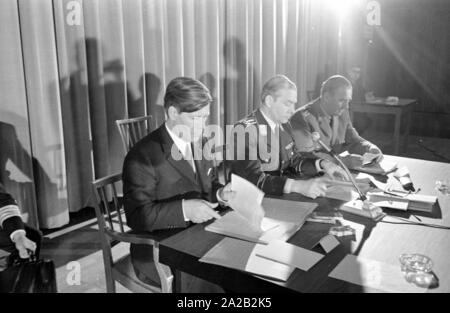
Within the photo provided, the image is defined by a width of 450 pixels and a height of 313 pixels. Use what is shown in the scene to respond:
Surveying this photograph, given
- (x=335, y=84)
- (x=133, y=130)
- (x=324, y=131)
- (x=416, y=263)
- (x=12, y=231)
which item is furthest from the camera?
(x=133, y=130)

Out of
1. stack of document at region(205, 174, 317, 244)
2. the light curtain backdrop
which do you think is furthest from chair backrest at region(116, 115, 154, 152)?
stack of document at region(205, 174, 317, 244)

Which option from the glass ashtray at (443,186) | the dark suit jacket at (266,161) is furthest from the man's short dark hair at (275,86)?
the glass ashtray at (443,186)

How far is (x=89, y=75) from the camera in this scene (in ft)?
10.6

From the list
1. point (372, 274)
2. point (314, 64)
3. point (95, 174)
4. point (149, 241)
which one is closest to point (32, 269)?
point (149, 241)

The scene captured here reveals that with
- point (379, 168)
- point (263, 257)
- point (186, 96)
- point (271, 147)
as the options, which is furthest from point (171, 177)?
point (379, 168)

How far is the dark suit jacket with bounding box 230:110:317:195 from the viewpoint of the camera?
1926 millimetres

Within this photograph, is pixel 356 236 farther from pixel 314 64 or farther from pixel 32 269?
pixel 314 64

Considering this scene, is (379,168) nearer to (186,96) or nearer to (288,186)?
(288,186)

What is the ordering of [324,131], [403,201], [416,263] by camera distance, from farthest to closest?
[324,131]
[403,201]
[416,263]

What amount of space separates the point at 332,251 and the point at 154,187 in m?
0.71

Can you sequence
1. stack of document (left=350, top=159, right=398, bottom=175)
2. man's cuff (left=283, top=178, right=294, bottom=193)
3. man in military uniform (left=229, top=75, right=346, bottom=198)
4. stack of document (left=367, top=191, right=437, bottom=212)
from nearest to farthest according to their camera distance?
stack of document (left=367, top=191, right=437, bottom=212), man's cuff (left=283, top=178, right=294, bottom=193), man in military uniform (left=229, top=75, right=346, bottom=198), stack of document (left=350, top=159, right=398, bottom=175)

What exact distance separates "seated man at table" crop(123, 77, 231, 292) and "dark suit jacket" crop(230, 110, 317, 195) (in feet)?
0.78

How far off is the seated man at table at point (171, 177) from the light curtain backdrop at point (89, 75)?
149 centimetres

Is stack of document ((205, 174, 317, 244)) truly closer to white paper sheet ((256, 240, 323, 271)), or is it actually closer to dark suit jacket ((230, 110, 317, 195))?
white paper sheet ((256, 240, 323, 271))
